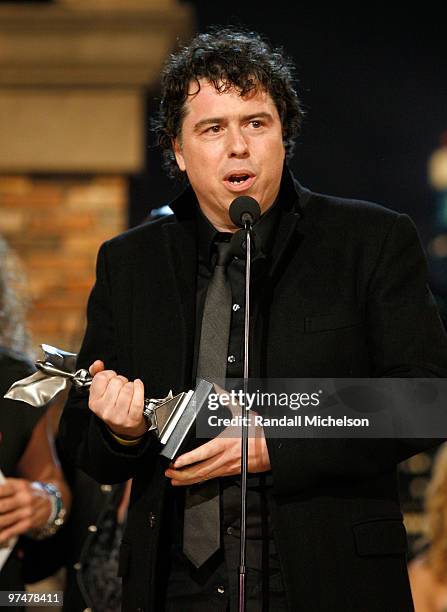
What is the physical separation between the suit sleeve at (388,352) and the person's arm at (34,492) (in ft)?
3.01

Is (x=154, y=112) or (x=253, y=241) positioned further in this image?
(x=154, y=112)

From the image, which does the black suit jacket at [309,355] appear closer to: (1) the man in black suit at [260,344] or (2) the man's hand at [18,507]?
(1) the man in black suit at [260,344]

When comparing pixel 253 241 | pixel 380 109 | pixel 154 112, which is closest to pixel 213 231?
pixel 253 241

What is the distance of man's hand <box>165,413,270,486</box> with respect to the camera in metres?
1.79

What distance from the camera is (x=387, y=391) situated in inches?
72.6

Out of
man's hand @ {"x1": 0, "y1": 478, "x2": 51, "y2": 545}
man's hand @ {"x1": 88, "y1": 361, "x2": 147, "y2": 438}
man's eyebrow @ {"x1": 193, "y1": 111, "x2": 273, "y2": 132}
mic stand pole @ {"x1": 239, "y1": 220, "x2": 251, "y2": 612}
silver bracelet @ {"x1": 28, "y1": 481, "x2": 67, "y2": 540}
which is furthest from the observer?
silver bracelet @ {"x1": 28, "y1": 481, "x2": 67, "y2": 540}

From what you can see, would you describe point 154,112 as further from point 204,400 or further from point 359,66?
point 204,400

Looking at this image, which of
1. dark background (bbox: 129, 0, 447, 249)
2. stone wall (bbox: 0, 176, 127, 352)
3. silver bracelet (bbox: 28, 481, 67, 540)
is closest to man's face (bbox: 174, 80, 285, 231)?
Result: dark background (bbox: 129, 0, 447, 249)

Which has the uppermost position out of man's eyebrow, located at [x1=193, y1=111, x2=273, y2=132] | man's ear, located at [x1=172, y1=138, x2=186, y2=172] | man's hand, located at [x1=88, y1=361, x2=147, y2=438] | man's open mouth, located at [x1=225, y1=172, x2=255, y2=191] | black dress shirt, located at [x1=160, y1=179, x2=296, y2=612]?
man's ear, located at [x1=172, y1=138, x2=186, y2=172]

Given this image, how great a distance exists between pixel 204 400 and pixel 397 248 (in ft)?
1.57

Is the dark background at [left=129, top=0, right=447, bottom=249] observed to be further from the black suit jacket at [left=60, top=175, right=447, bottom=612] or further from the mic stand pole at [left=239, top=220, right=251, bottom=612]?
the mic stand pole at [left=239, top=220, right=251, bottom=612]

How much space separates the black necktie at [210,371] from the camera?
1830 mm

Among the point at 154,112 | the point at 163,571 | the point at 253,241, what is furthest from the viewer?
the point at 154,112

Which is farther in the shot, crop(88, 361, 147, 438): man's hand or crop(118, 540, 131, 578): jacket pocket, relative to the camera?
crop(118, 540, 131, 578): jacket pocket
